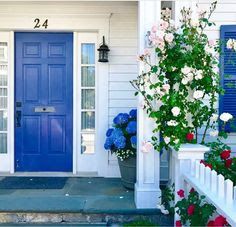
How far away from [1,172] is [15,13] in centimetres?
218

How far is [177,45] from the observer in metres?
3.26

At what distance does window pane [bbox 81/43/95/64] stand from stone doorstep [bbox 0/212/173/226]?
7.27ft

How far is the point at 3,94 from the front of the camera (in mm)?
4805

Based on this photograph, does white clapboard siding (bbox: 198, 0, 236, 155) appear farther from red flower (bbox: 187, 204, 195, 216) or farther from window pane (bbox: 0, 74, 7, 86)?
window pane (bbox: 0, 74, 7, 86)

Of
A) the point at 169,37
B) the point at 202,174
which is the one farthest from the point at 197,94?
the point at 202,174

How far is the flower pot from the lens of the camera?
4.10 m

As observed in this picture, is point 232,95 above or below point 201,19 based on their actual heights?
below

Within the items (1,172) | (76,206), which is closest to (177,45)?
(76,206)

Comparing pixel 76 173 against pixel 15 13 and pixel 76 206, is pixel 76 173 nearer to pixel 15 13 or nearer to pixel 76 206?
pixel 76 206

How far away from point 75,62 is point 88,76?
0.26 meters

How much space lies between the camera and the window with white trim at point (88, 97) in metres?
4.81

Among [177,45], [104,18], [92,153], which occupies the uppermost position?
[104,18]

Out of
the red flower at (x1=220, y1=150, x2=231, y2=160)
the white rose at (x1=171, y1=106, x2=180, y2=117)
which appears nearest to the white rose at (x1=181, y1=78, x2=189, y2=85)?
the white rose at (x1=171, y1=106, x2=180, y2=117)

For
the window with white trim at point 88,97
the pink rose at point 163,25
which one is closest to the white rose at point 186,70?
the pink rose at point 163,25
